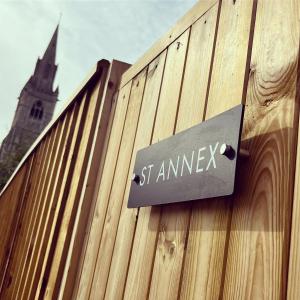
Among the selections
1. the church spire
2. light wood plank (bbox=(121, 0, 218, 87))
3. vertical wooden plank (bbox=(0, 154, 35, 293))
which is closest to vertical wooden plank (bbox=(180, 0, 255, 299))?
light wood plank (bbox=(121, 0, 218, 87))

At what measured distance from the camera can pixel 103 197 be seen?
156 centimetres

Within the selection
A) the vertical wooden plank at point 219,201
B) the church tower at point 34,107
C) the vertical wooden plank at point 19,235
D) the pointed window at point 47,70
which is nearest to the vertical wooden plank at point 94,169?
the vertical wooden plank at point 219,201

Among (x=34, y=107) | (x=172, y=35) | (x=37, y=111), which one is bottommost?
(x=172, y=35)

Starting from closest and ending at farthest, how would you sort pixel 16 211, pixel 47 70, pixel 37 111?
pixel 16 211
pixel 37 111
pixel 47 70

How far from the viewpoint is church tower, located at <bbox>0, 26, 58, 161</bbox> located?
154 feet

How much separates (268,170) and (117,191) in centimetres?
78

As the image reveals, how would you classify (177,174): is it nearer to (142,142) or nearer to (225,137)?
(225,137)

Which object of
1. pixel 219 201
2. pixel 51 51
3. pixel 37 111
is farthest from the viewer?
pixel 51 51

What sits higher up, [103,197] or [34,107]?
[34,107]

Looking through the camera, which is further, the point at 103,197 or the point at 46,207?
the point at 46,207

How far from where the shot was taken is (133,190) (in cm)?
119

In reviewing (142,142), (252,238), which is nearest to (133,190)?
(142,142)

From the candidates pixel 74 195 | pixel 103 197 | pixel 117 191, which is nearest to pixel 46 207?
pixel 74 195

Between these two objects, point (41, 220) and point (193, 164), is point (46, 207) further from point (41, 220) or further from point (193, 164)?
point (193, 164)
